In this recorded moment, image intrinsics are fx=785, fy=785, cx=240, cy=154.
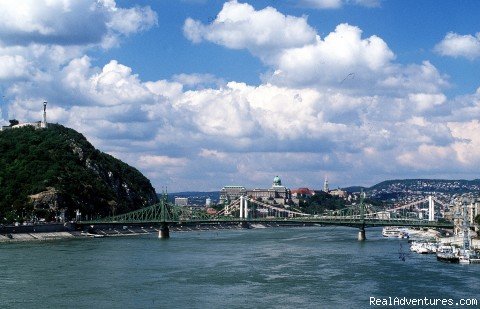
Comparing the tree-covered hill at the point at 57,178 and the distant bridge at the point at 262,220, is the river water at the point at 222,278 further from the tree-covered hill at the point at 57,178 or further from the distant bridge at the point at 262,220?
the tree-covered hill at the point at 57,178

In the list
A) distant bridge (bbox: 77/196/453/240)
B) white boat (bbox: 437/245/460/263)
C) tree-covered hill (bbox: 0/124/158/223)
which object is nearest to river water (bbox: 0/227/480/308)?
white boat (bbox: 437/245/460/263)

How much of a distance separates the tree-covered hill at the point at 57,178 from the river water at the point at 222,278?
36446mm

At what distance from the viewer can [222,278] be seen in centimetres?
4897

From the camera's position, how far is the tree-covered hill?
356 feet

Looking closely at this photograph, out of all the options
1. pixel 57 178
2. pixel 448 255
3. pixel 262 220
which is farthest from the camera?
pixel 57 178

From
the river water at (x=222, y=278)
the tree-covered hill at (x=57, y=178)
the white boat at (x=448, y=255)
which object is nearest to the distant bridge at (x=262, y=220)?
the tree-covered hill at (x=57, y=178)

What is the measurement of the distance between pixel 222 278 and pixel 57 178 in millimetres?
70834

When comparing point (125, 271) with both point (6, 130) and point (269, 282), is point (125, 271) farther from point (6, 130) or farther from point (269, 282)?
point (6, 130)

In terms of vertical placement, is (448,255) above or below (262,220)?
below

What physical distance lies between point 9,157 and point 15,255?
198 ft

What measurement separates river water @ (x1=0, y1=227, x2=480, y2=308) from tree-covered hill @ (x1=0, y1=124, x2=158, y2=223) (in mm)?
36446

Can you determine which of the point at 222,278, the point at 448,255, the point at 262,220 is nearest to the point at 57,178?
the point at 262,220

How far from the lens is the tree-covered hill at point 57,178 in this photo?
10856cm

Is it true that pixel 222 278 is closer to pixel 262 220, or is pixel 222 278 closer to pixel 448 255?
pixel 448 255
